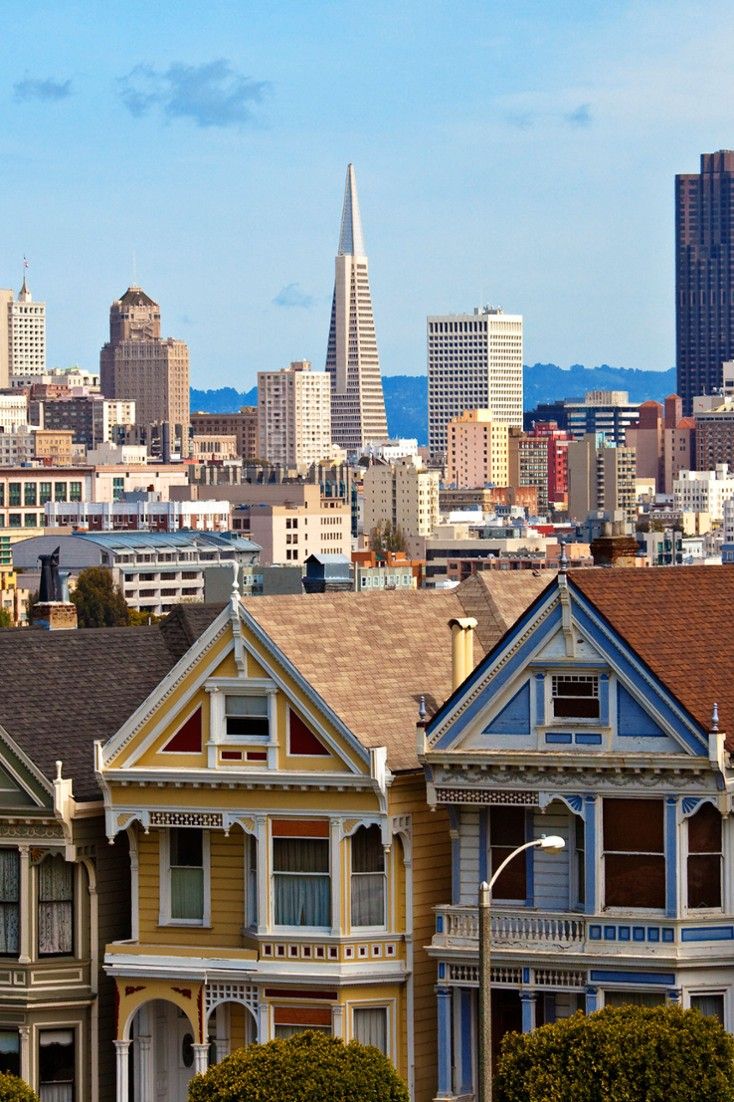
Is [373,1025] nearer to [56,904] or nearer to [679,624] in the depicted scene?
[56,904]

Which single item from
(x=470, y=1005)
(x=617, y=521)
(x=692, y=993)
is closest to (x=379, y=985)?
(x=470, y=1005)

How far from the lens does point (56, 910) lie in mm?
38156

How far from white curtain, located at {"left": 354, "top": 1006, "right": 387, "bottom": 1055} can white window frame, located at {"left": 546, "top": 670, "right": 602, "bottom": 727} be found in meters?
3.48

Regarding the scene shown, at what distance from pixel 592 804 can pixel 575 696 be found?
104cm

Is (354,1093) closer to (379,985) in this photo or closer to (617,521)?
(379,985)

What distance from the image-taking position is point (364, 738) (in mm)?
36406

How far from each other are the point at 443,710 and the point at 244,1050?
3.76 m

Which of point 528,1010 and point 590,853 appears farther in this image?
point 528,1010

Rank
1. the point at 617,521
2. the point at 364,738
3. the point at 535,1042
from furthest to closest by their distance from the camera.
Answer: the point at 617,521 < the point at 364,738 < the point at 535,1042

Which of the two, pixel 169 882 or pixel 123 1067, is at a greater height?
pixel 169 882

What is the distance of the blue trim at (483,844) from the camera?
119 feet

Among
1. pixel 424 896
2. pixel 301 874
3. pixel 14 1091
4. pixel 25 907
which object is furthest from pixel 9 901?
pixel 424 896

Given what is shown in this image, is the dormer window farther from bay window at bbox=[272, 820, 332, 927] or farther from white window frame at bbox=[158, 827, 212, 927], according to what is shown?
white window frame at bbox=[158, 827, 212, 927]

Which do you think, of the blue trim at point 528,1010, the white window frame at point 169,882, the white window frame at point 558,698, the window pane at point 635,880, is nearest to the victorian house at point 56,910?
the white window frame at point 169,882
